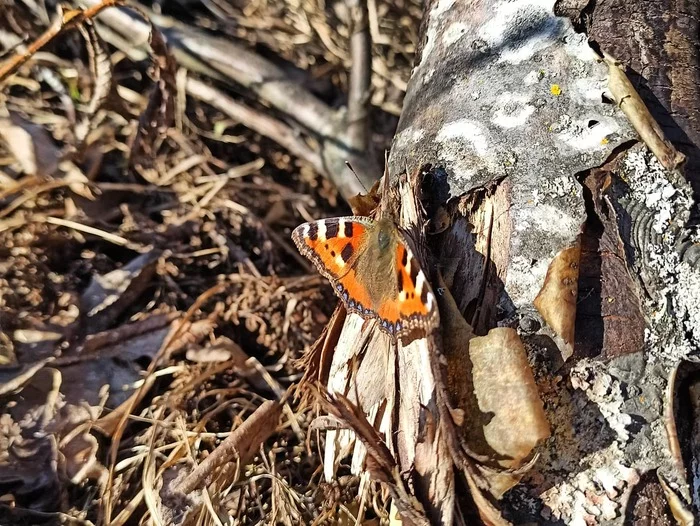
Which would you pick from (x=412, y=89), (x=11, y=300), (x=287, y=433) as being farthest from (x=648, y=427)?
(x=11, y=300)

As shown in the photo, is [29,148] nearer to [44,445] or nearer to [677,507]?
[44,445]

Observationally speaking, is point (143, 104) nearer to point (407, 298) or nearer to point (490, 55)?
point (490, 55)

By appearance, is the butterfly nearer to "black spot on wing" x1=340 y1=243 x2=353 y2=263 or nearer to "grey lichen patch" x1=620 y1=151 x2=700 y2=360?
"black spot on wing" x1=340 y1=243 x2=353 y2=263

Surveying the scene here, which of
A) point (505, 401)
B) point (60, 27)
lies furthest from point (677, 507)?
point (60, 27)

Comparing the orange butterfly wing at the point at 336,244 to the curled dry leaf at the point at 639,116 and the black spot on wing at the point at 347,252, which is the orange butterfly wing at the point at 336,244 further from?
the curled dry leaf at the point at 639,116

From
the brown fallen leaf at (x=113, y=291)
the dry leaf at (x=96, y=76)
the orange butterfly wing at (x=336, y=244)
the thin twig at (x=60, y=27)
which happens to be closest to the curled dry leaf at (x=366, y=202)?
the orange butterfly wing at (x=336, y=244)

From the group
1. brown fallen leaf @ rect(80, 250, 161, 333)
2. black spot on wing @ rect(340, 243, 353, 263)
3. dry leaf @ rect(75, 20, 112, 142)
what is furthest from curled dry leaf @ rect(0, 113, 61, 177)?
black spot on wing @ rect(340, 243, 353, 263)
